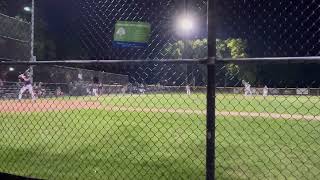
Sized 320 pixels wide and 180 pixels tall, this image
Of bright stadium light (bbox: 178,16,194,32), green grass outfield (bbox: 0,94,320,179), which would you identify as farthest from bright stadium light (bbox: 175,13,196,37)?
green grass outfield (bbox: 0,94,320,179)

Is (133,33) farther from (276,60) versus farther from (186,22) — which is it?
(276,60)

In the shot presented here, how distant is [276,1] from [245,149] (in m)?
2.71

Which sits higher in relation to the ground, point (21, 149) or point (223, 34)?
point (223, 34)

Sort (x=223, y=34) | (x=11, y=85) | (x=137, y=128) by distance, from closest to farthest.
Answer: (x=223, y=34) → (x=137, y=128) → (x=11, y=85)

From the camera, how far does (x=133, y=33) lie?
10.9m

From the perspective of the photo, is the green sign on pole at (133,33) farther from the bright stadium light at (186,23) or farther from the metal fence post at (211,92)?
the metal fence post at (211,92)

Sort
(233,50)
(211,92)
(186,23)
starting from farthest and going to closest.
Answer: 1. (233,50)
2. (186,23)
3. (211,92)

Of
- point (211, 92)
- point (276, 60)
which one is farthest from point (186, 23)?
point (276, 60)

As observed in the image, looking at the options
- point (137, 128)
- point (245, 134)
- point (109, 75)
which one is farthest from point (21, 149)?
point (109, 75)

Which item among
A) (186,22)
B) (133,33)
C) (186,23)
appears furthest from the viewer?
(133,33)

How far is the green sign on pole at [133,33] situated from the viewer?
10.7m

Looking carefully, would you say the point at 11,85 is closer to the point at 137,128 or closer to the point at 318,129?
the point at 137,128

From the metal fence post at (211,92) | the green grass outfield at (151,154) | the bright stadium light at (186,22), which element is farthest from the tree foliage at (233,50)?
the metal fence post at (211,92)

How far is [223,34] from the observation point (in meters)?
8.51
